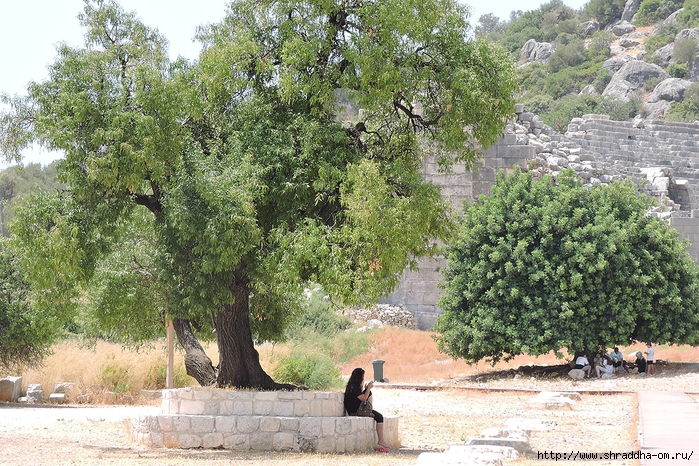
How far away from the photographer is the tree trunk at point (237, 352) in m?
12.3

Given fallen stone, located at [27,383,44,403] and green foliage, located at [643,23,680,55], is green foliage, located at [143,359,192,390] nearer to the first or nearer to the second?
fallen stone, located at [27,383,44,403]

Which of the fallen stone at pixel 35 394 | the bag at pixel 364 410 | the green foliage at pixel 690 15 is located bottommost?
the bag at pixel 364 410

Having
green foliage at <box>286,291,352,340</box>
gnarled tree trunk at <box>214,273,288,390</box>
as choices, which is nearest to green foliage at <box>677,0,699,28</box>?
green foliage at <box>286,291,352,340</box>

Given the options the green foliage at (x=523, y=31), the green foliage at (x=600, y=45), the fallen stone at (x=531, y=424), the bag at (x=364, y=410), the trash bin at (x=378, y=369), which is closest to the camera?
the bag at (x=364, y=410)

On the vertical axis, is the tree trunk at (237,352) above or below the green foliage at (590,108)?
below

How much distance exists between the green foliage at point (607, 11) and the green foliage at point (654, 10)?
392 cm

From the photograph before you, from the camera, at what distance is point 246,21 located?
12562mm

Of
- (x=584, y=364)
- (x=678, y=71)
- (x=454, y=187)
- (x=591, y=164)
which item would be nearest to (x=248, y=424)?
(x=584, y=364)

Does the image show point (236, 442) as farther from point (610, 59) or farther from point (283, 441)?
point (610, 59)

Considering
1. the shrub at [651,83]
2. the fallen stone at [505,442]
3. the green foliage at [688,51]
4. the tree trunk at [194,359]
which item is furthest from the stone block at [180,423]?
the green foliage at [688,51]

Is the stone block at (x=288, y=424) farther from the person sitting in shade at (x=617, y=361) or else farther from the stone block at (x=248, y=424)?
the person sitting in shade at (x=617, y=361)

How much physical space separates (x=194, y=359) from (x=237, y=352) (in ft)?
3.97

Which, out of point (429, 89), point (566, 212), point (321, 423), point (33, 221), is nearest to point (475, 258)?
point (566, 212)

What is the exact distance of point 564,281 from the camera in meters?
20.4
